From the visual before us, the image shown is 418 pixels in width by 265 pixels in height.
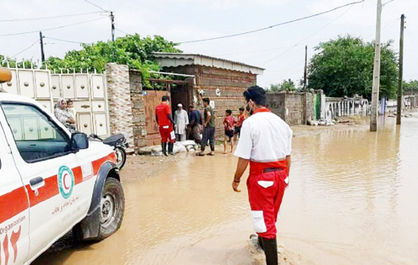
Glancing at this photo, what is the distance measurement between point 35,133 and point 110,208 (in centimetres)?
126

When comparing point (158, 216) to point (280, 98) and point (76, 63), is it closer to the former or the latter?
point (76, 63)

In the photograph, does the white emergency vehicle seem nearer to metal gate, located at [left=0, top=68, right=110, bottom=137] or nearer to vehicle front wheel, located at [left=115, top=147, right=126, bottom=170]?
vehicle front wheel, located at [left=115, top=147, right=126, bottom=170]

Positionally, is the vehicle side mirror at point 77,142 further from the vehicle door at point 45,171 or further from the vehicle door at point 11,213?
the vehicle door at point 11,213

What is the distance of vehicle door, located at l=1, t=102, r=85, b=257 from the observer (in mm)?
2461

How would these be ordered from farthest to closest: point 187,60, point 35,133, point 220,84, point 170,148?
point 220,84, point 187,60, point 170,148, point 35,133

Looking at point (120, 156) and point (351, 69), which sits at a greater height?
point (351, 69)

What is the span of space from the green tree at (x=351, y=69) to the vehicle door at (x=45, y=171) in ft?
104

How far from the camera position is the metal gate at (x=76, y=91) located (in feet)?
23.1

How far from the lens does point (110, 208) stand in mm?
4086

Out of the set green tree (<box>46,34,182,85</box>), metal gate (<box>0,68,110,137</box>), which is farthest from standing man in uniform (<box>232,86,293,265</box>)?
green tree (<box>46,34,182,85</box>)

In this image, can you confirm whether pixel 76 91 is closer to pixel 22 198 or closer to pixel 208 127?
pixel 208 127

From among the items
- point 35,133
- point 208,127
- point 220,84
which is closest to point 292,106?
point 220,84

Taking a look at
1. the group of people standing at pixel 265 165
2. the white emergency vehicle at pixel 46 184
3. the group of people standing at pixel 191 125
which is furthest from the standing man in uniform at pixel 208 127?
the group of people standing at pixel 265 165

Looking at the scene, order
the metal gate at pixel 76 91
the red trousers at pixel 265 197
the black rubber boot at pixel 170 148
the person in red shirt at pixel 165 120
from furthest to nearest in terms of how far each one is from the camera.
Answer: the black rubber boot at pixel 170 148, the person in red shirt at pixel 165 120, the metal gate at pixel 76 91, the red trousers at pixel 265 197
